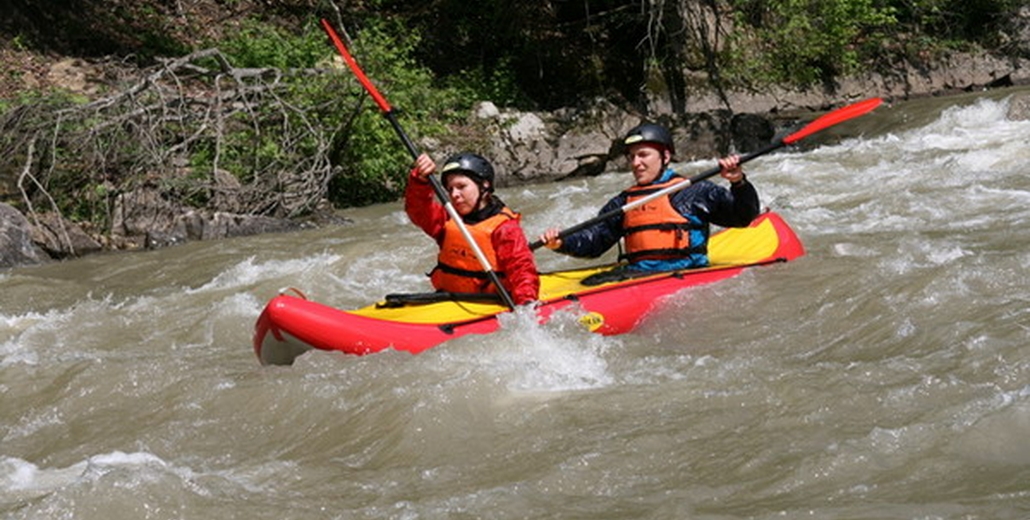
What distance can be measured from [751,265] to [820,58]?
10.9 metres

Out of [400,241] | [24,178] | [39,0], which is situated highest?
[39,0]

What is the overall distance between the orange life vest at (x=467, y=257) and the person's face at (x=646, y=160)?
710mm

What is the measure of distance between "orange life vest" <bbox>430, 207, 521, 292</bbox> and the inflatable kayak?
6.4 inches

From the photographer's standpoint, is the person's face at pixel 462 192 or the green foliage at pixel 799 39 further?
the green foliage at pixel 799 39

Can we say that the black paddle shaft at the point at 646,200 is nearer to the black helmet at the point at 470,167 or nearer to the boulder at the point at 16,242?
the black helmet at the point at 470,167

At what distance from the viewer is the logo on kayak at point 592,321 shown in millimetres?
4453

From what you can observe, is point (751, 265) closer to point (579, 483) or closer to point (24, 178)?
point (579, 483)

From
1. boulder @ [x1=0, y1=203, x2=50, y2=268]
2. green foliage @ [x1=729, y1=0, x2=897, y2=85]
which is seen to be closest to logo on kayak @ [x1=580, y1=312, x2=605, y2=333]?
boulder @ [x1=0, y1=203, x2=50, y2=268]

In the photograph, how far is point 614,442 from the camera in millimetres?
3115

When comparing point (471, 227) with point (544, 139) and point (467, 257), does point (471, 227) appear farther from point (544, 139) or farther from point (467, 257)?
point (544, 139)

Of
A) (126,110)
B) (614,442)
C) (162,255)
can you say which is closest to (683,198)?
(614,442)

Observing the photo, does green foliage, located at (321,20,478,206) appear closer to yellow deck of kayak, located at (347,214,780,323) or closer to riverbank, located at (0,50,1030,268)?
riverbank, located at (0,50,1030,268)

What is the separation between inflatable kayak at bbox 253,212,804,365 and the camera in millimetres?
4164

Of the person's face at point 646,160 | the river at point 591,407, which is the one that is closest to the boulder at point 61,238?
the river at point 591,407
